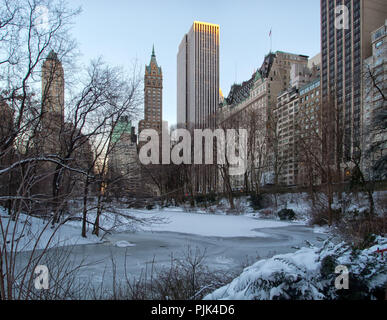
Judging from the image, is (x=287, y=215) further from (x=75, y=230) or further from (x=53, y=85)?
(x=53, y=85)

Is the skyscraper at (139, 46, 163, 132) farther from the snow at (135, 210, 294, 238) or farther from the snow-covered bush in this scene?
the snow-covered bush

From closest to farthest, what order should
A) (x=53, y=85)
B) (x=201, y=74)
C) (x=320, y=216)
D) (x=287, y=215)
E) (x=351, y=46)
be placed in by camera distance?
(x=53, y=85) < (x=320, y=216) < (x=287, y=215) < (x=351, y=46) < (x=201, y=74)

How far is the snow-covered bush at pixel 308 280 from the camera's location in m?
3.02

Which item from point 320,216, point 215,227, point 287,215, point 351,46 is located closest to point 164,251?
point 215,227

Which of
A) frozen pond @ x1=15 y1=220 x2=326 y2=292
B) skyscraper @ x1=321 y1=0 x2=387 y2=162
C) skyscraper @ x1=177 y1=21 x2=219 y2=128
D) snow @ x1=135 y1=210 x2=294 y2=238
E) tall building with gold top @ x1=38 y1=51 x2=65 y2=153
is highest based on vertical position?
skyscraper @ x1=177 y1=21 x2=219 y2=128

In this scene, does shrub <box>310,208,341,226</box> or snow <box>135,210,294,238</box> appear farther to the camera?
shrub <box>310,208,341,226</box>

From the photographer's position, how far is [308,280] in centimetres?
324

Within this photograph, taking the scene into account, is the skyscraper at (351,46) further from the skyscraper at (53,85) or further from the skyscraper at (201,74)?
the skyscraper at (201,74)

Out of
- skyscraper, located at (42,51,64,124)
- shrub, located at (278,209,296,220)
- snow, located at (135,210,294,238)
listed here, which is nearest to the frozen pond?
snow, located at (135,210,294,238)

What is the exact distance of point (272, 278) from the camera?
3.09 metres

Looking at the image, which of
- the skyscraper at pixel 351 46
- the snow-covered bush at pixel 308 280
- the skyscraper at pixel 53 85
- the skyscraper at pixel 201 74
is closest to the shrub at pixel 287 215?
the skyscraper at pixel 53 85

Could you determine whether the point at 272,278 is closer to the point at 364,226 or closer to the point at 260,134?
the point at 364,226

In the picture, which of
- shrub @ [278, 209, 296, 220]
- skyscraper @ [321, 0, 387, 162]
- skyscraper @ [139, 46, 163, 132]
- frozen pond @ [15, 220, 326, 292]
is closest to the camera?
frozen pond @ [15, 220, 326, 292]

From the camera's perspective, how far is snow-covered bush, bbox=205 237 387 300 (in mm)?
3020
